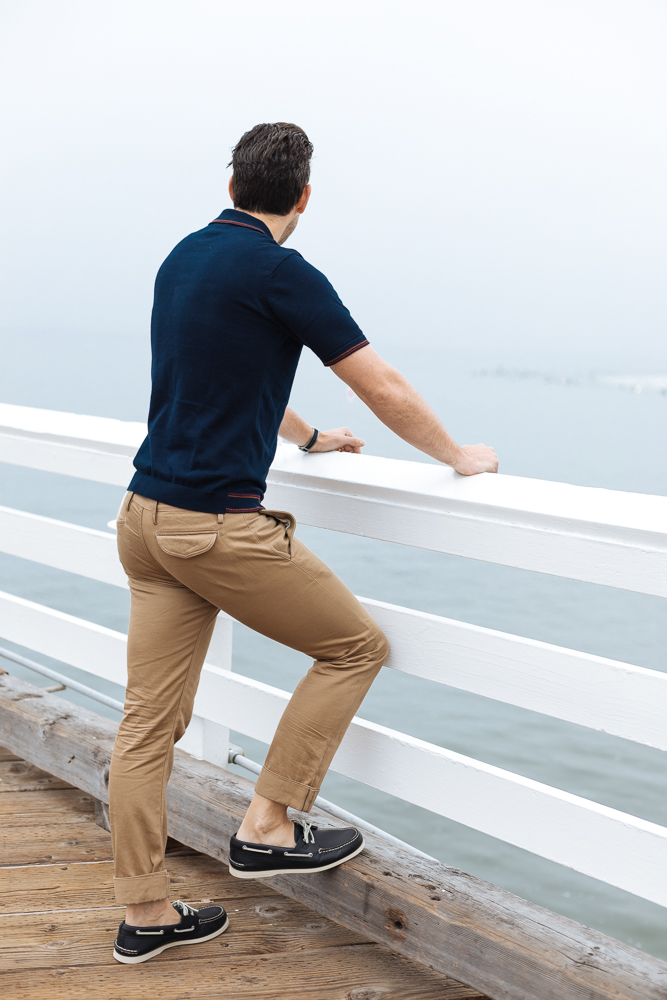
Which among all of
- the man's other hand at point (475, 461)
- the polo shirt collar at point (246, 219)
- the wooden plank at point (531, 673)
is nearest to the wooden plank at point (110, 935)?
the wooden plank at point (531, 673)

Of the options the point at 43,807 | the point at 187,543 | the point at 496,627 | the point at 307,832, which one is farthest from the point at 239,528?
the point at 496,627

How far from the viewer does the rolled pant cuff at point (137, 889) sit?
5.22 feet

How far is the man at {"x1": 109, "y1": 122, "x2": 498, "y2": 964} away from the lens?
4.63 feet

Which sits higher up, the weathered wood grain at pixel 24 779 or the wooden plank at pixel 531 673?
the wooden plank at pixel 531 673

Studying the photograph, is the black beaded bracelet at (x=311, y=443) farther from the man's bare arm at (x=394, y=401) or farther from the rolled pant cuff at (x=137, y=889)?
the rolled pant cuff at (x=137, y=889)

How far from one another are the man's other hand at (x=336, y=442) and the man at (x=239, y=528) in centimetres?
30

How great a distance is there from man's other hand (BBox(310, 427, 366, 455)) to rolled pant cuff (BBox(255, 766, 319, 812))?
0.64 meters

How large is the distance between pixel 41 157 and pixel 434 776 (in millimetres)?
84886

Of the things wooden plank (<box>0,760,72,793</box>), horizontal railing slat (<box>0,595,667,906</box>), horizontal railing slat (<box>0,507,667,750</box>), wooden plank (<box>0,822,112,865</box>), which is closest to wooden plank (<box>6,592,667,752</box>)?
horizontal railing slat (<box>0,507,667,750</box>)

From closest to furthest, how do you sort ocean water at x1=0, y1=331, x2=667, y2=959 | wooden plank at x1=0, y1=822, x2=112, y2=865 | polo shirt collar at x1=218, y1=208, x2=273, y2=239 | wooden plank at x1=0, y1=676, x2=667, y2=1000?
wooden plank at x1=0, y1=676, x2=667, y2=1000
polo shirt collar at x1=218, y1=208, x2=273, y2=239
wooden plank at x1=0, y1=822, x2=112, y2=865
ocean water at x1=0, y1=331, x2=667, y2=959

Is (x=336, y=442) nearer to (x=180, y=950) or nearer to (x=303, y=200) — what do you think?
(x=303, y=200)

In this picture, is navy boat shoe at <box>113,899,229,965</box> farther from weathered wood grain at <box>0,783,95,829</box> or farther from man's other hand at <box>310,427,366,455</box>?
man's other hand at <box>310,427,366,455</box>

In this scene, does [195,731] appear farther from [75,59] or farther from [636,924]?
[75,59]

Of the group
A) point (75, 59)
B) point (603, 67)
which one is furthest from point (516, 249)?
point (75, 59)
